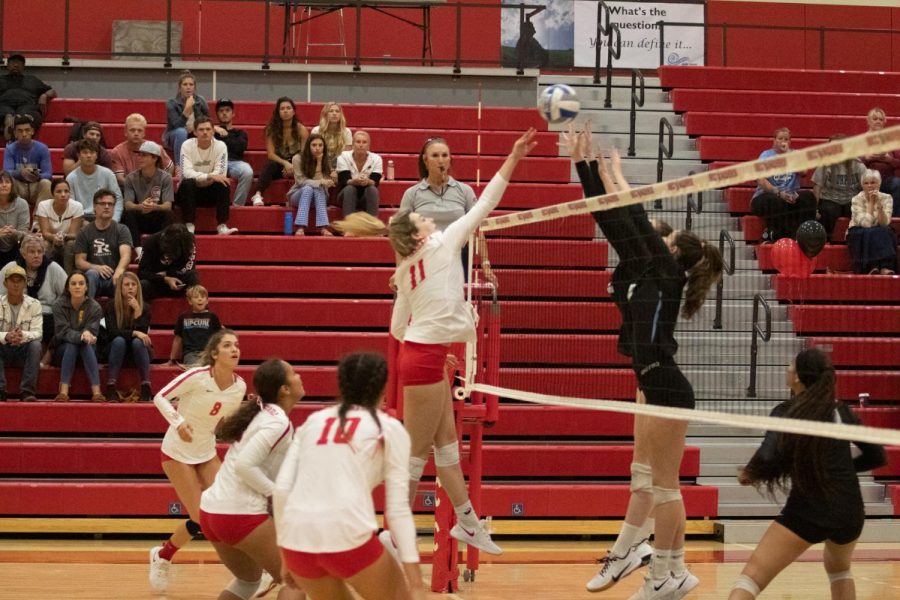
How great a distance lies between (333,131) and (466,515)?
7.01 m

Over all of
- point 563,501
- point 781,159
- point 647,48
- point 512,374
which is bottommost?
point 563,501

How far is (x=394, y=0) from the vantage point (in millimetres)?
18328

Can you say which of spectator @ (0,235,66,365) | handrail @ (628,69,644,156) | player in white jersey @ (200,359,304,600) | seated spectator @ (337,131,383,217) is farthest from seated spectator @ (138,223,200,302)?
player in white jersey @ (200,359,304,600)

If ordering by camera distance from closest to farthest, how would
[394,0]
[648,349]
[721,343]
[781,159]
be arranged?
[781,159] < [648,349] < [721,343] < [394,0]

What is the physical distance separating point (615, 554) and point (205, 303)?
5.93 metres

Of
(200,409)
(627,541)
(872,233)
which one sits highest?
(872,233)

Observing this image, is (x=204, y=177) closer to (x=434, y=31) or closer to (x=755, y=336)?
(x=755, y=336)

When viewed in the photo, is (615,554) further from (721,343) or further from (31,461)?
(31,461)

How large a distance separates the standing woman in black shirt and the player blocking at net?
0.57 m

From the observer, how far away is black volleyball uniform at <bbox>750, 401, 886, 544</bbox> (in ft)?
19.7

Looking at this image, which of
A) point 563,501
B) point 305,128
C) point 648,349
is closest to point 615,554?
point 648,349

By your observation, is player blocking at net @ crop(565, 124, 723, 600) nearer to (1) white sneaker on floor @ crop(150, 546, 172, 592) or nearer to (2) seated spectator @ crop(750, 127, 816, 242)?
(1) white sneaker on floor @ crop(150, 546, 172, 592)

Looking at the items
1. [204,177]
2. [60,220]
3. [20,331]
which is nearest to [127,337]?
[20,331]

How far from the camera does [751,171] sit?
568cm
